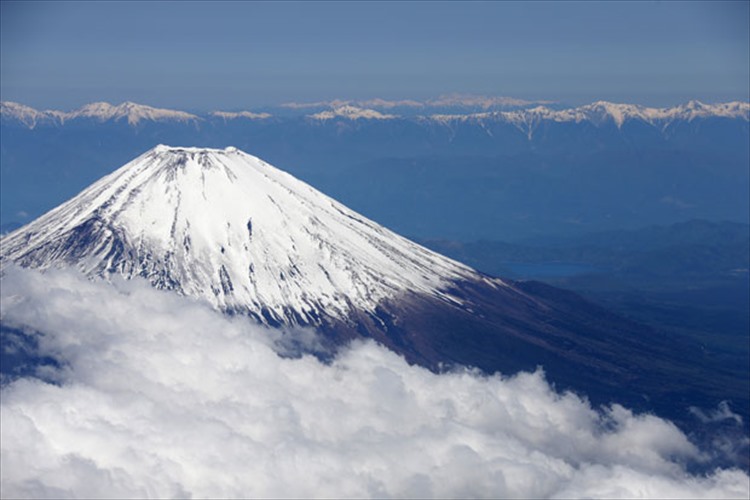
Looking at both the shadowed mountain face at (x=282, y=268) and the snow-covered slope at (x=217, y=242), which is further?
the shadowed mountain face at (x=282, y=268)

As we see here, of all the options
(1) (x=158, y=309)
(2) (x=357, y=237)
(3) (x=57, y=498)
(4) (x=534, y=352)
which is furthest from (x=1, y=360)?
(4) (x=534, y=352)

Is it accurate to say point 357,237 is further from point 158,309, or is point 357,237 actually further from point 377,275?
point 158,309

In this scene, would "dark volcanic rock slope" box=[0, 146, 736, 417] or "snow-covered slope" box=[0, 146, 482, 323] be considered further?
"dark volcanic rock slope" box=[0, 146, 736, 417]

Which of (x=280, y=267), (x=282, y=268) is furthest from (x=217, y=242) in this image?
(x=282, y=268)

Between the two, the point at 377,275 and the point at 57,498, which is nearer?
the point at 57,498

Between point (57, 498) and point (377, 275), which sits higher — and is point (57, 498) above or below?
below
